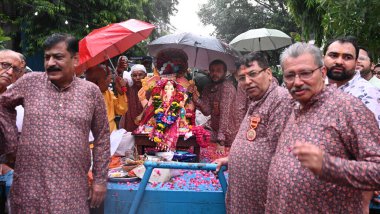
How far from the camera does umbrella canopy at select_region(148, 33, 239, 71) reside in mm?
5363

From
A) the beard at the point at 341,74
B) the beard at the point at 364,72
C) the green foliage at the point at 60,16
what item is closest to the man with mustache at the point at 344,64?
the beard at the point at 341,74

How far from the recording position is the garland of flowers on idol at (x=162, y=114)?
415 cm

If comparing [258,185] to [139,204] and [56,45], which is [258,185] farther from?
[56,45]

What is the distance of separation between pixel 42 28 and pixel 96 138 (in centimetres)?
1125

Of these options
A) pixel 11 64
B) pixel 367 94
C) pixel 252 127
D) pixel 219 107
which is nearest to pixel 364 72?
pixel 367 94

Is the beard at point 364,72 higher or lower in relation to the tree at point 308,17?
lower

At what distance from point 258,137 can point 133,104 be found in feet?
10.5

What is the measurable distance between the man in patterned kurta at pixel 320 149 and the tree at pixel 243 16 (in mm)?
16652

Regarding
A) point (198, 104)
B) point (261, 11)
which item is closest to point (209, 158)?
point (198, 104)

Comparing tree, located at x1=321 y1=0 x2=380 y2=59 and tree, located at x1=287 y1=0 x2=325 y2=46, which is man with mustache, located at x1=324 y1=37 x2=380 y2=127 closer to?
tree, located at x1=321 y1=0 x2=380 y2=59

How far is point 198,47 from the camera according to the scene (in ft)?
19.0

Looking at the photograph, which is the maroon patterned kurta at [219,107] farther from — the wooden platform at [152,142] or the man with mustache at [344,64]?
the man with mustache at [344,64]

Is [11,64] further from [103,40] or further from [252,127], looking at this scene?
[252,127]

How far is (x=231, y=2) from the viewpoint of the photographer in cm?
2156
